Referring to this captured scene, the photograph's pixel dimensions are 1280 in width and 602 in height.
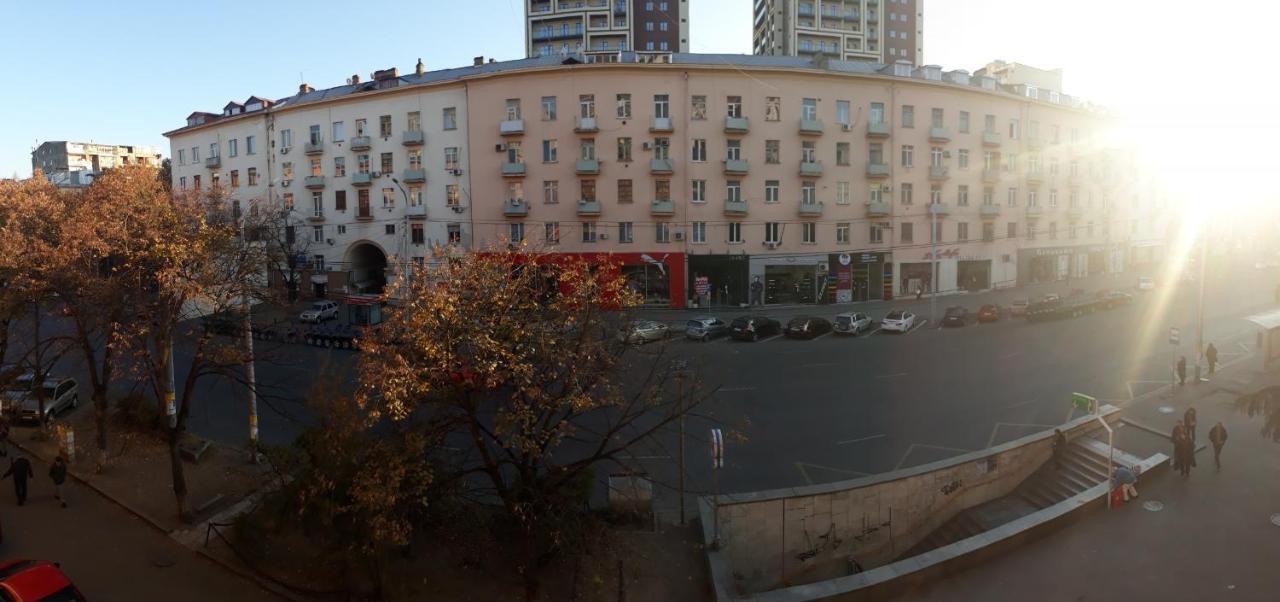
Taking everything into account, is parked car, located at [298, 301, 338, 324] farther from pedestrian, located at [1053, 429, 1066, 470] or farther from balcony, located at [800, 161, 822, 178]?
pedestrian, located at [1053, 429, 1066, 470]

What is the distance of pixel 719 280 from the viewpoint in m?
40.9

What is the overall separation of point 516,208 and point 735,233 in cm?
1377

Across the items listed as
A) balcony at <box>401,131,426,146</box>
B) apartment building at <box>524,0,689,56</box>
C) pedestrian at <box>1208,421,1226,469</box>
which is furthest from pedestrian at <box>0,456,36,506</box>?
apartment building at <box>524,0,689,56</box>

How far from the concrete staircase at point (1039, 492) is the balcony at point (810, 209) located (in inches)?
1045

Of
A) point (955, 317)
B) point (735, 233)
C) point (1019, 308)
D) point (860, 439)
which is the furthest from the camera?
point (735, 233)

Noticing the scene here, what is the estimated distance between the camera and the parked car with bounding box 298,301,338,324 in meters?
35.2

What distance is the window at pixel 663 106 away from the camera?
39844 mm

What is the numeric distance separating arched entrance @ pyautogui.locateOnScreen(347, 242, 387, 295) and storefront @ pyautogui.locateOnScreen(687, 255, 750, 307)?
22.4 m

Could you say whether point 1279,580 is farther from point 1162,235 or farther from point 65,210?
point 1162,235

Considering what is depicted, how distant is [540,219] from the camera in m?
40.8

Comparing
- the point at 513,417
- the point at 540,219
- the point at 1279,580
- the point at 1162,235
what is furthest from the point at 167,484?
the point at 1162,235

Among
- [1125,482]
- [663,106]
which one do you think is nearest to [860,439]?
[1125,482]

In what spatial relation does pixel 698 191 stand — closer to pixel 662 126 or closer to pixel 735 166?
pixel 735 166

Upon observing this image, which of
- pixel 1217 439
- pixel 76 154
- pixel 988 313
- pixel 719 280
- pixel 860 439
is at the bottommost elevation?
pixel 860 439
